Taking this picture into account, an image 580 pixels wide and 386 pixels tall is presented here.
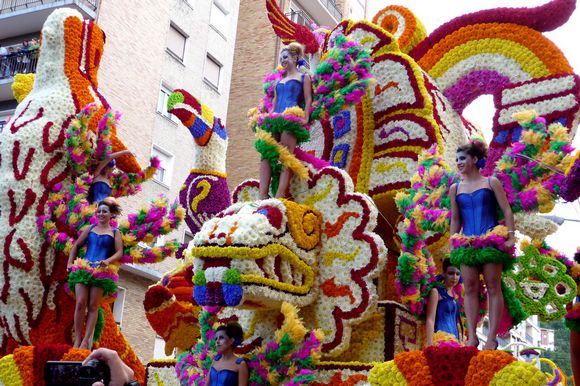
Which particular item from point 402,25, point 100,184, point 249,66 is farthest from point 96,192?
point 249,66

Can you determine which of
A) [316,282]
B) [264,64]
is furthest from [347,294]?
[264,64]

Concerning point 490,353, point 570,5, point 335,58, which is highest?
point 570,5

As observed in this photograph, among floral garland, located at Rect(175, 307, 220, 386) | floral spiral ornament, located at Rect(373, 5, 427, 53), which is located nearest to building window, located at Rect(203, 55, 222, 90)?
floral spiral ornament, located at Rect(373, 5, 427, 53)

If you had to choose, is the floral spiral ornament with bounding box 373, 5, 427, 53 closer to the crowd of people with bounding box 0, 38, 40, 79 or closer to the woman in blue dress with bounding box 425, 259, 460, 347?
the woman in blue dress with bounding box 425, 259, 460, 347

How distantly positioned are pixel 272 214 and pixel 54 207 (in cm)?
204

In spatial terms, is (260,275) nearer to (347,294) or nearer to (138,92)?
(347,294)

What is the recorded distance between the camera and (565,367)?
2781cm

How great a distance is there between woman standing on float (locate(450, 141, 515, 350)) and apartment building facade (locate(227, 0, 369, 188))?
14573 millimetres

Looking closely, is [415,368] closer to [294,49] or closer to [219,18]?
[294,49]

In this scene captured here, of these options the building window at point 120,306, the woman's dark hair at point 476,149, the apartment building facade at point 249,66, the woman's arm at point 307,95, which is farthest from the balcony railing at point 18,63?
the woman's dark hair at point 476,149

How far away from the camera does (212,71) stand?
1952 cm

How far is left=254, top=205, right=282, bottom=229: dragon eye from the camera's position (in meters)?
5.75

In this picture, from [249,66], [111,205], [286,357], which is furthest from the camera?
[249,66]

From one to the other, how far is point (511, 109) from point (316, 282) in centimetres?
209
